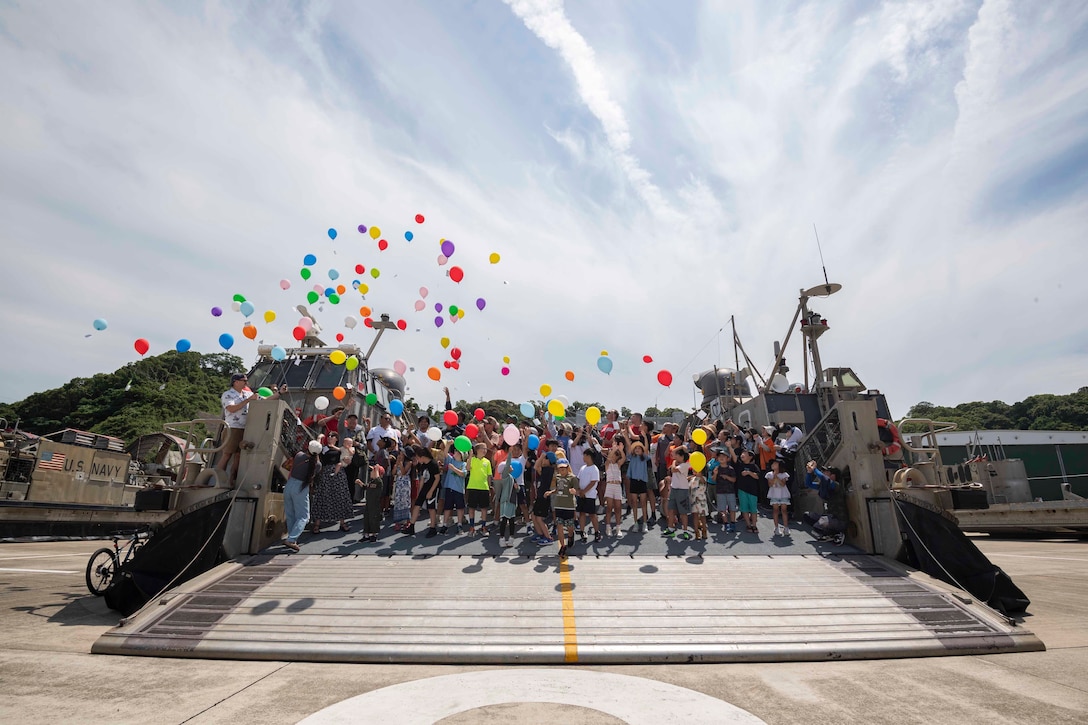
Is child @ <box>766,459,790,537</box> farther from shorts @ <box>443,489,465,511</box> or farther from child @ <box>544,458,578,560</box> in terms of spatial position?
shorts @ <box>443,489,465,511</box>

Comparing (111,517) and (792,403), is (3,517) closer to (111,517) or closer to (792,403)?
(111,517)

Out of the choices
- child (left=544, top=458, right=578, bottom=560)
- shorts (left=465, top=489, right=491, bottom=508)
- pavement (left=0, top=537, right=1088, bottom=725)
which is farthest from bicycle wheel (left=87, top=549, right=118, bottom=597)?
child (left=544, top=458, right=578, bottom=560)

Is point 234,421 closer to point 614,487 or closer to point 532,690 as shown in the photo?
point 614,487

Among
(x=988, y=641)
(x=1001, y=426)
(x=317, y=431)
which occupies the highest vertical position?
(x=1001, y=426)

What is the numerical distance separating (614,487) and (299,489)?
553cm

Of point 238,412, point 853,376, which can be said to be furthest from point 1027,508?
point 238,412

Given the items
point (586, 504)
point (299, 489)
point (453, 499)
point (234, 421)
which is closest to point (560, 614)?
point (586, 504)

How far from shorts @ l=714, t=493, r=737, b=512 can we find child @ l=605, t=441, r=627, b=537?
2.05 metres

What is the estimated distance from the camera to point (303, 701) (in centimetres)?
418

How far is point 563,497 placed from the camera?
8.54 metres

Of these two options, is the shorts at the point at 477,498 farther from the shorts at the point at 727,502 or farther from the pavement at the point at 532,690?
the shorts at the point at 727,502

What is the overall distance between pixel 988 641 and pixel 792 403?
14.0 meters

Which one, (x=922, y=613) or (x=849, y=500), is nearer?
(x=922, y=613)

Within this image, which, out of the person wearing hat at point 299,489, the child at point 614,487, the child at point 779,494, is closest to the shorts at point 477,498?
the child at point 614,487
